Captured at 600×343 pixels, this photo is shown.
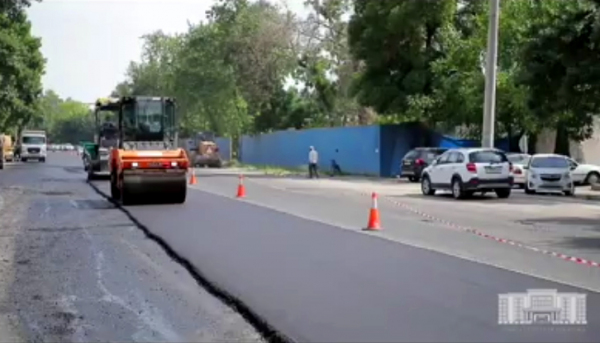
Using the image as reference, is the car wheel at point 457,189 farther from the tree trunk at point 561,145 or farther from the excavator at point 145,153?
the tree trunk at point 561,145

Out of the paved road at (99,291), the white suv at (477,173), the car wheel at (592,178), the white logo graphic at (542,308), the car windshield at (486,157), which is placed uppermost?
the car windshield at (486,157)

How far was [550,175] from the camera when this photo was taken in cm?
3148

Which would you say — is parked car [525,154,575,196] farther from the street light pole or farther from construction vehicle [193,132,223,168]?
construction vehicle [193,132,223,168]

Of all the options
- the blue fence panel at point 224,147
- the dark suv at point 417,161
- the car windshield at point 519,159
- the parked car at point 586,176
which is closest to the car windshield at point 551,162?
the car windshield at point 519,159

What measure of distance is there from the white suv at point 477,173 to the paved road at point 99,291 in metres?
12.4

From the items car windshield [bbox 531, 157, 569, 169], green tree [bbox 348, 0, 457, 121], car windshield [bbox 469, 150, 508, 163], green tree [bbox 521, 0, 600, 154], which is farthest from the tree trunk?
car windshield [bbox 469, 150, 508, 163]

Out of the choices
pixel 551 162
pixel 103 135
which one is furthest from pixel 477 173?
pixel 103 135

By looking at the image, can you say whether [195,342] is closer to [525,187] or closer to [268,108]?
[525,187]

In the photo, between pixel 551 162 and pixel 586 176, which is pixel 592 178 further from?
pixel 551 162

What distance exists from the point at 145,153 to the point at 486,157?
426 inches

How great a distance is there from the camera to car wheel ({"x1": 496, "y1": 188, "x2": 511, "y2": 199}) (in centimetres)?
2862

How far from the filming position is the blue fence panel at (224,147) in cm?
8306

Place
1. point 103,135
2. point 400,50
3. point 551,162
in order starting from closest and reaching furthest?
point 551,162 < point 103,135 < point 400,50

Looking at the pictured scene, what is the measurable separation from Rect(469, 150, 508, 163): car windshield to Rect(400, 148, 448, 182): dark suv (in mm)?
11768
